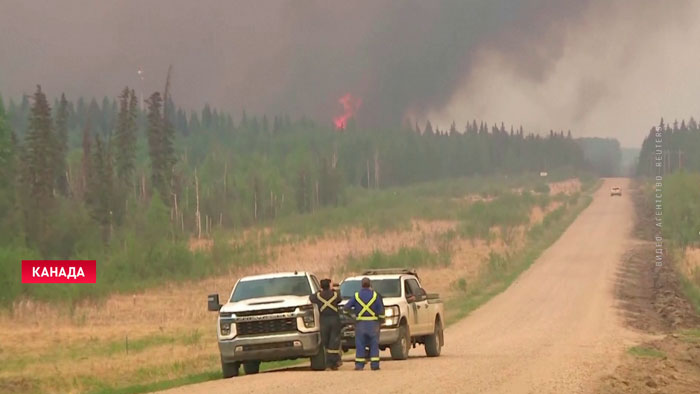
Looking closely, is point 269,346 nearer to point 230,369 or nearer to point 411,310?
point 230,369

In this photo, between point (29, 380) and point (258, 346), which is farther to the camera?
point (29, 380)

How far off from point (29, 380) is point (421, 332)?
10.1 metres

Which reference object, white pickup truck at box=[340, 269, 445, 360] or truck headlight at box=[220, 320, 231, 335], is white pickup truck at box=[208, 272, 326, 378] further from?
white pickup truck at box=[340, 269, 445, 360]

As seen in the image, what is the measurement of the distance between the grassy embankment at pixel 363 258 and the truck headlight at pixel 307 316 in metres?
2.96

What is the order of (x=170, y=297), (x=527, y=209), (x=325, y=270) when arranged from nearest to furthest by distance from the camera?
(x=170, y=297)
(x=325, y=270)
(x=527, y=209)

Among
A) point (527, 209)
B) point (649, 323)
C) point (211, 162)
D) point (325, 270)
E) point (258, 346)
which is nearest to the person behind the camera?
point (258, 346)

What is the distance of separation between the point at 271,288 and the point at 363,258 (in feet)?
152

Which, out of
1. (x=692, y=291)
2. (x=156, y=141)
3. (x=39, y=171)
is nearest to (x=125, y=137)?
(x=156, y=141)

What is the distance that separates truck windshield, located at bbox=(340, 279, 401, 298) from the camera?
28127 mm

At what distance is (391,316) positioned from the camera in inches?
1060

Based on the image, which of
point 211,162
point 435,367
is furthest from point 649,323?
point 211,162

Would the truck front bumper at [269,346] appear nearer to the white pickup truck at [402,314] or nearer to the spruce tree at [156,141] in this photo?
the white pickup truck at [402,314]

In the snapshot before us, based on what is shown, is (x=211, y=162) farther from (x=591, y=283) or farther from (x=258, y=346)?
(x=258, y=346)

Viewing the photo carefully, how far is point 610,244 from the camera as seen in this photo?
87.4 m
